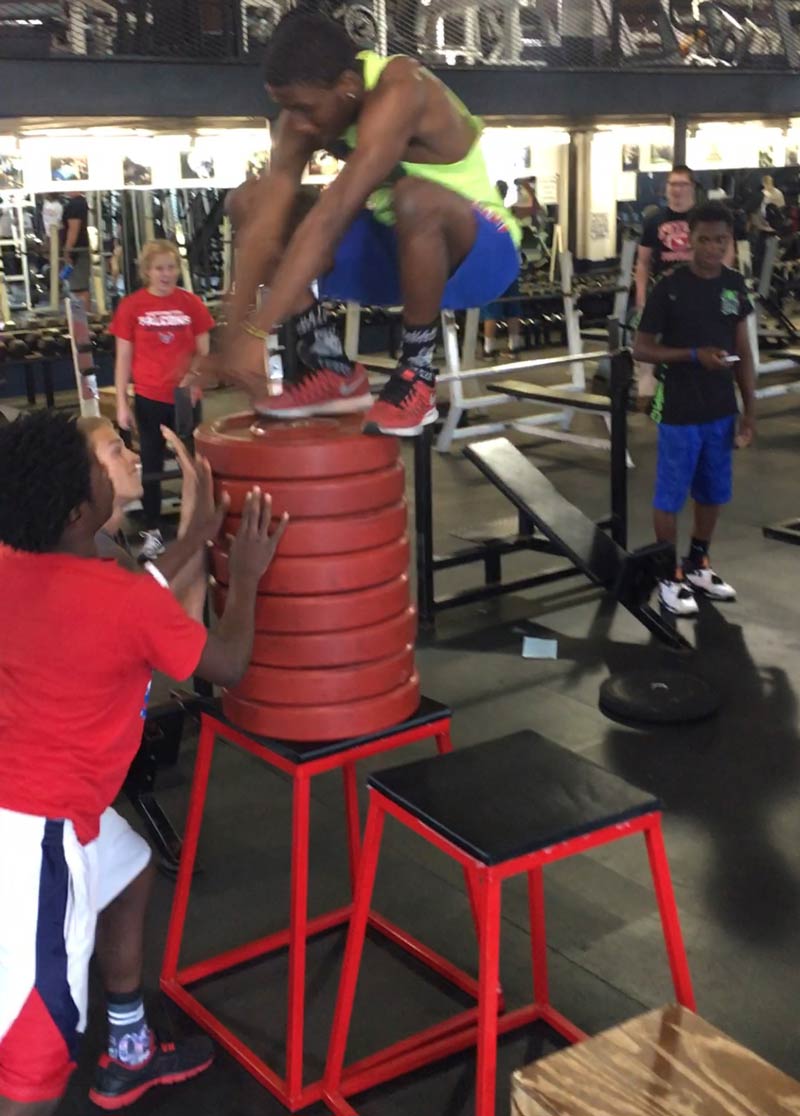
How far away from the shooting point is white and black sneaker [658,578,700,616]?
16.1 ft

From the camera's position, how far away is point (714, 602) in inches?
199

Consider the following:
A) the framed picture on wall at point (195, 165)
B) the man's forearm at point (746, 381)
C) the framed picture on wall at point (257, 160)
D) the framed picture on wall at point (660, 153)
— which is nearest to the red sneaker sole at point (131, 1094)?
the man's forearm at point (746, 381)

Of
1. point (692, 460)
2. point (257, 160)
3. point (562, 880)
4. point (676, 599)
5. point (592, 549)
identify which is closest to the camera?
point (562, 880)

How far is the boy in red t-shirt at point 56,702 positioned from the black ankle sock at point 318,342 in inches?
24.1

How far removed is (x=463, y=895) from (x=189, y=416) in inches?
57.6

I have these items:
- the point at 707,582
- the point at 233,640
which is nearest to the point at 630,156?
the point at 707,582

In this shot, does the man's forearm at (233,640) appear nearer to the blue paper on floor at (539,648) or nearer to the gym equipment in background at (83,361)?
the blue paper on floor at (539,648)

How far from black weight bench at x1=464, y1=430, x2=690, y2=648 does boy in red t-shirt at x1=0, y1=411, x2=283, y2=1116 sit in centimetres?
276

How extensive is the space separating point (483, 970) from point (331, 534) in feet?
2.45

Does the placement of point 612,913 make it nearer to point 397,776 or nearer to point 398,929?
point 398,929

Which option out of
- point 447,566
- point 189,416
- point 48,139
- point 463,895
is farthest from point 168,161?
point 463,895

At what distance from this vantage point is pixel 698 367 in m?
4.62

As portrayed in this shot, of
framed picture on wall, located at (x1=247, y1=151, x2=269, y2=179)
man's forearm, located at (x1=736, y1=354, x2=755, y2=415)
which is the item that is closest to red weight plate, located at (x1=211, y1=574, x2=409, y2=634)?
man's forearm, located at (x1=736, y1=354, x2=755, y2=415)

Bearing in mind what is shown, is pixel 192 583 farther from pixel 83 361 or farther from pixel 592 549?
pixel 83 361
